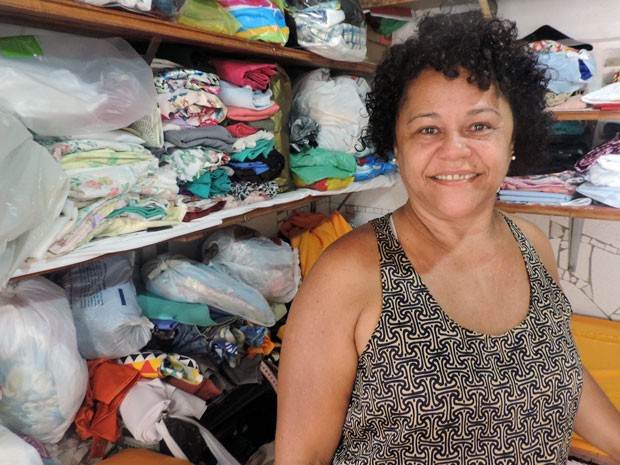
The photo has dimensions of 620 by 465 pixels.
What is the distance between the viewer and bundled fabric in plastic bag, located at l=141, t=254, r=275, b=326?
1.48 metres

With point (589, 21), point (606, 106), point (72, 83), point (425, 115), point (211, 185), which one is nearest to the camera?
point (425, 115)

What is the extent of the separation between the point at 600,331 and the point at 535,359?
142 centimetres

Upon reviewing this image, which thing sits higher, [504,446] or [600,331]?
[504,446]

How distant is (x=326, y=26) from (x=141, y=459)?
1410 mm

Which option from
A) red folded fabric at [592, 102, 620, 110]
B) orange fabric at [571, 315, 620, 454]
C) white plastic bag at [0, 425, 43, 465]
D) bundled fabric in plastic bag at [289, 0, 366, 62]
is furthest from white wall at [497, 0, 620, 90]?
white plastic bag at [0, 425, 43, 465]

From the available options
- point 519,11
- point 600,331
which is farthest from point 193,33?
point 600,331

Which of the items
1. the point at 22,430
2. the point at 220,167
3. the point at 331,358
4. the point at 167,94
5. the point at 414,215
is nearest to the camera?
the point at 331,358

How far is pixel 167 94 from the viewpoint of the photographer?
1220mm

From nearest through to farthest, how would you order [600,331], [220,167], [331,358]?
[331,358], [220,167], [600,331]

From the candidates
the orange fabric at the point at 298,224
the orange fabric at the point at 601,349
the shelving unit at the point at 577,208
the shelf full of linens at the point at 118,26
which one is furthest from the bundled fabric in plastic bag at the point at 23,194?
the orange fabric at the point at 601,349

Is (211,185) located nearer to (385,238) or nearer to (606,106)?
(385,238)

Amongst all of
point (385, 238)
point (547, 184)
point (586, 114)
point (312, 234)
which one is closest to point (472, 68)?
point (385, 238)

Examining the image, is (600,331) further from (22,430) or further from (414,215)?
(22,430)

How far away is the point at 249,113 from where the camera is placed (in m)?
1.46
